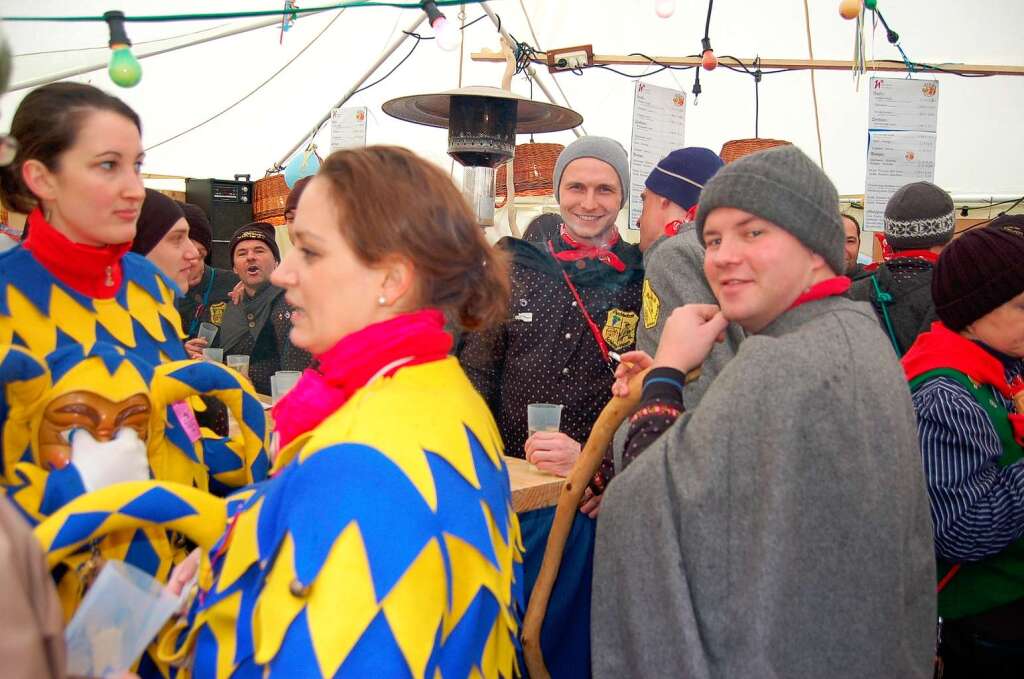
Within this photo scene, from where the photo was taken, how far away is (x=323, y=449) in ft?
3.49

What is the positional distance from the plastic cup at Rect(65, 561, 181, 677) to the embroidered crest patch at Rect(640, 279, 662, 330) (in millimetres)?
1574

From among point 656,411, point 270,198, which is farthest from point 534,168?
point 656,411

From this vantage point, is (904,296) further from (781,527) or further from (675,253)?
(781,527)

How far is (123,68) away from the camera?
1.65 metres

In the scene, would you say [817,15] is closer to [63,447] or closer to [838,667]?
[838,667]

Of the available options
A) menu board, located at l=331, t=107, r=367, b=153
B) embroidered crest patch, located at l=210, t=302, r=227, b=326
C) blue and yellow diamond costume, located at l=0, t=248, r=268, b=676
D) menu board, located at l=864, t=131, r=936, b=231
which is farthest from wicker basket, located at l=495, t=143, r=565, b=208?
blue and yellow diamond costume, located at l=0, t=248, r=268, b=676

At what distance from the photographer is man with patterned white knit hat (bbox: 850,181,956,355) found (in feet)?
10.6

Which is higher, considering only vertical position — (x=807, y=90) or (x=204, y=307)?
(x=807, y=90)

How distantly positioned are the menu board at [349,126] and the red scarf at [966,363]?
336 cm

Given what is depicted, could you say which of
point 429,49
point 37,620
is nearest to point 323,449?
point 37,620

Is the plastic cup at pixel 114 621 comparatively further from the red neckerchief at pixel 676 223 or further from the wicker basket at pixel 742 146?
the wicker basket at pixel 742 146

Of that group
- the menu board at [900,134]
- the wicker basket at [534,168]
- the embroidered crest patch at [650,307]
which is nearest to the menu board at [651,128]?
the wicker basket at [534,168]

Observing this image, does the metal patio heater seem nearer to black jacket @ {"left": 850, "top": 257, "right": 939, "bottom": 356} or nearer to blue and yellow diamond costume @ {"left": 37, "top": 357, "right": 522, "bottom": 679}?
black jacket @ {"left": 850, "top": 257, "right": 939, "bottom": 356}

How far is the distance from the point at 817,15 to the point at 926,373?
16.3 ft
